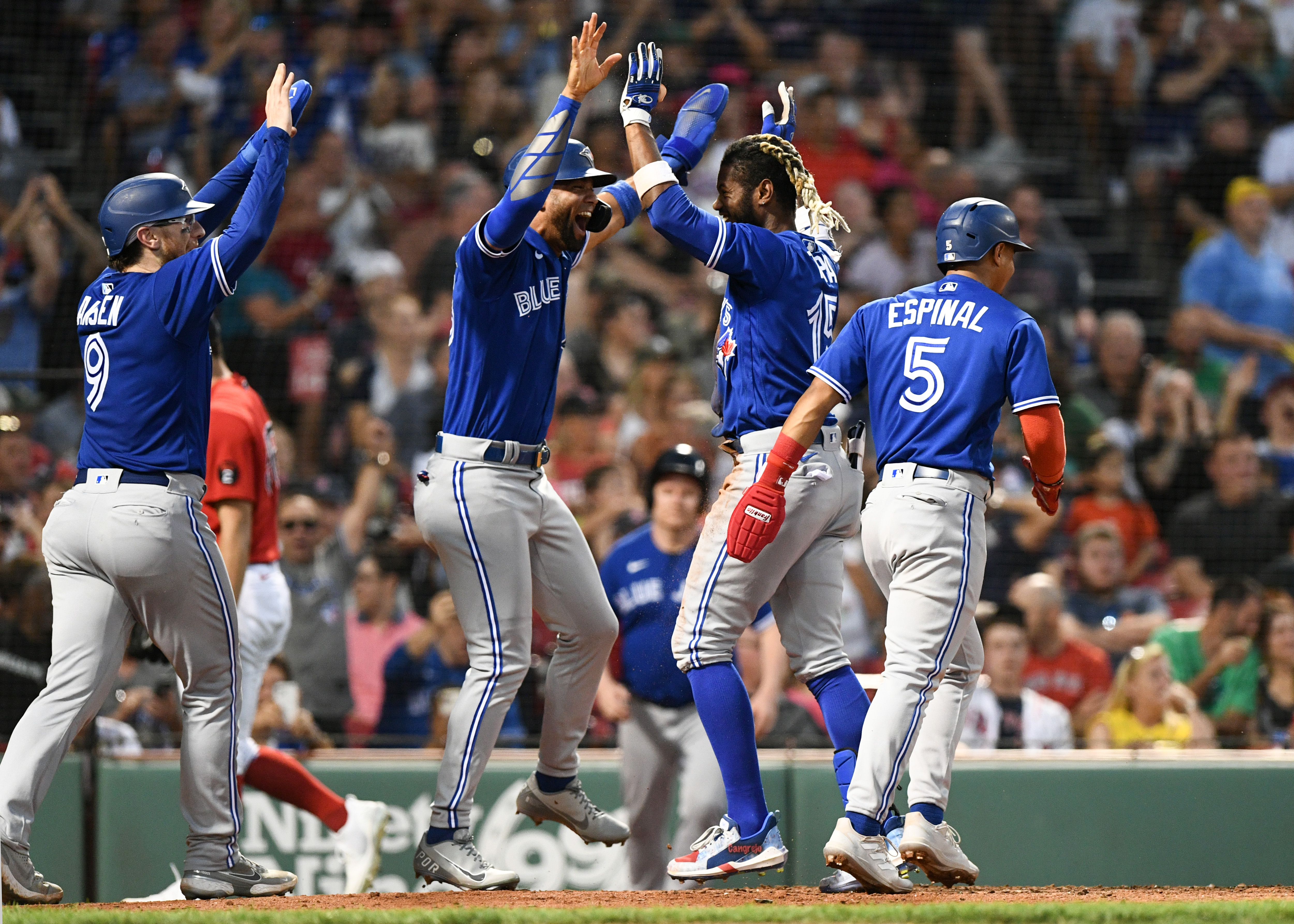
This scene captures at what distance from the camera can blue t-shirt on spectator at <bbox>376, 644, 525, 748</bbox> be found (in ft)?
25.7

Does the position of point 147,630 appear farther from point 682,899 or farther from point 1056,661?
point 1056,661

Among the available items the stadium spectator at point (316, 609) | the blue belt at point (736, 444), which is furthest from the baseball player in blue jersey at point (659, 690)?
the stadium spectator at point (316, 609)

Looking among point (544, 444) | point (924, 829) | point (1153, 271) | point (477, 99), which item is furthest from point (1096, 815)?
point (477, 99)

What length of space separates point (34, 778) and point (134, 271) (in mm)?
1481

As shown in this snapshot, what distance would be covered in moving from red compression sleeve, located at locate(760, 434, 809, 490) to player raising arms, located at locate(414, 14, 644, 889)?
0.68 m

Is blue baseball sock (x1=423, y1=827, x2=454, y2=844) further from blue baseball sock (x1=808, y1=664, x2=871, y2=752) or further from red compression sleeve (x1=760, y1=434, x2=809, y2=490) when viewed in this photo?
red compression sleeve (x1=760, y1=434, x2=809, y2=490)

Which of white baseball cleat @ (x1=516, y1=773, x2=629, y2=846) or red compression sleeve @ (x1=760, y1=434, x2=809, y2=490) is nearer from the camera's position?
red compression sleeve @ (x1=760, y1=434, x2=809, y2=490)

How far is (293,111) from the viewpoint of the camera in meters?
4.64

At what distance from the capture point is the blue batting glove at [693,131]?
16.5 ft

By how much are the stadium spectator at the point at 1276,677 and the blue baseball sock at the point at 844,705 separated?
12.4ft

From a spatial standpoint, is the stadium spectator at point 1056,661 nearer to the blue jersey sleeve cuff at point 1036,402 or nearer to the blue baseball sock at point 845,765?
the blue baseball sock at point 845,765

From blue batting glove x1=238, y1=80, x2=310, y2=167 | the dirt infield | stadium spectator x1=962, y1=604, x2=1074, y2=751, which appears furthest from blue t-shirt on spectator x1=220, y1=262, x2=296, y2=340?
the dirt infield

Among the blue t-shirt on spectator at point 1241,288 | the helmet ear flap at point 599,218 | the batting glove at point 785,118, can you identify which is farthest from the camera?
the blue t-shirt on spectator at point 1241,288

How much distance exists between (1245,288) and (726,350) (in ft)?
22.8
